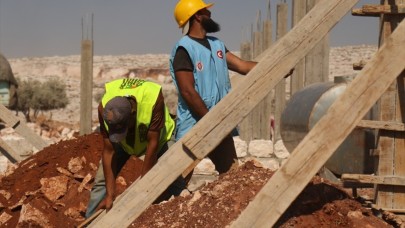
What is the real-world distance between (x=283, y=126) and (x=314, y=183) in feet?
11.7

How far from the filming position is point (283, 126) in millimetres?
8070

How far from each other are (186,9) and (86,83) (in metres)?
5.35

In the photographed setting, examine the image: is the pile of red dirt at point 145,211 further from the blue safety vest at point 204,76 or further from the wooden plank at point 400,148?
the blue safety vest at point 204,76

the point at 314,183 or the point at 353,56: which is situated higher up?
the point at 314,183

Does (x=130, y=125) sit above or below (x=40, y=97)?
above

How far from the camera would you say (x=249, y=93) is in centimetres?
387

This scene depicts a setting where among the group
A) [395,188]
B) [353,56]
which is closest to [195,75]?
[395,188]

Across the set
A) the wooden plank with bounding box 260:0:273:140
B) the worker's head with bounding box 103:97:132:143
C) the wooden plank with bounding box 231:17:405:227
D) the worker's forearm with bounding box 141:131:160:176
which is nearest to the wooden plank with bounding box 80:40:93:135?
the wooden plank with bounding box 260:0:273:140

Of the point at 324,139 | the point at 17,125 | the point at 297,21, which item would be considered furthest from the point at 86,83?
the point at 324,139

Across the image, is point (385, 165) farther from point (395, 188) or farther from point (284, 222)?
point (284, 222)

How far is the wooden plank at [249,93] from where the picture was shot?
382 cm

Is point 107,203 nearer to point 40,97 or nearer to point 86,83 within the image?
point 86,83

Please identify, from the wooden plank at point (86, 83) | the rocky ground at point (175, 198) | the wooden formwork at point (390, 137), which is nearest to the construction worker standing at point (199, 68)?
the rocky ground at point (175, 198)

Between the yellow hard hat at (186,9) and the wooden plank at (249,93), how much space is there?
1.40 metres
